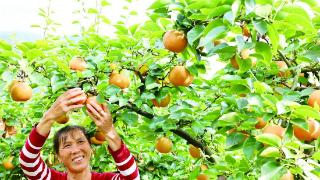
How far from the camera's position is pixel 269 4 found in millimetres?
1768

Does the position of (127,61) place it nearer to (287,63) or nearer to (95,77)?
(95,77)

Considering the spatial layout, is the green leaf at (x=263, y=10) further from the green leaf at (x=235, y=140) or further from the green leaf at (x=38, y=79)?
the green leaf at (x=38, y=79)

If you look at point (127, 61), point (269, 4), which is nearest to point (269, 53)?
point (269, 4)

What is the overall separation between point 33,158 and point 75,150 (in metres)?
0.26

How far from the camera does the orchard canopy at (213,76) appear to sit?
1784 mm

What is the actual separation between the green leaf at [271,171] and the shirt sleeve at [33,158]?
1680mm

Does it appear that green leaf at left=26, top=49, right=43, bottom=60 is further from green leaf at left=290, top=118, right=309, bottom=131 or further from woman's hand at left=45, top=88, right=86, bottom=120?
green leaf at left=290, top=118, right=309, bottom=131

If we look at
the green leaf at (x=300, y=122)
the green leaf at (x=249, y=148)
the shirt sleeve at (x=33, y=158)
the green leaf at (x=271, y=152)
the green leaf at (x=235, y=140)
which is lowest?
the shirt sleeve at (x=33, y=158)

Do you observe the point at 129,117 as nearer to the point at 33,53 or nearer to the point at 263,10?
the point at 33,53

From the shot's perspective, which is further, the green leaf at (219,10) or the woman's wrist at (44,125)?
the woman's wrist at (44,125)

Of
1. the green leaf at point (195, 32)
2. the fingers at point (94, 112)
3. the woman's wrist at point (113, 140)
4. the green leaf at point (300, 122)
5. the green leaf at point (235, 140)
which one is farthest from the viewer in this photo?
the woman's wrist at point (113, 140)

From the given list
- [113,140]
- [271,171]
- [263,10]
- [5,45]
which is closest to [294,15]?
[263,10]

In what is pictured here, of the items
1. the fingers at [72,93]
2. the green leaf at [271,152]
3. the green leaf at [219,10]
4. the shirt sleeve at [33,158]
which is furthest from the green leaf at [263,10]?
the shirt sleeve at [33,158]

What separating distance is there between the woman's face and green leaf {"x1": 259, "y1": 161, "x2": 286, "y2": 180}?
1647mm
